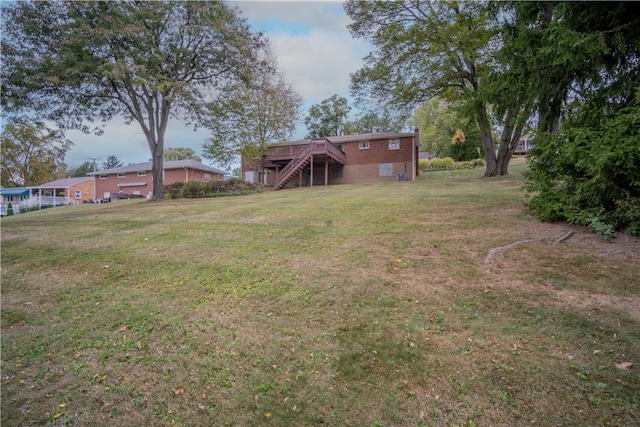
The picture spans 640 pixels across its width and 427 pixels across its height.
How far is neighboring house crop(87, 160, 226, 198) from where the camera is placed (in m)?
35.5

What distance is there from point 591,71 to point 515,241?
362cm

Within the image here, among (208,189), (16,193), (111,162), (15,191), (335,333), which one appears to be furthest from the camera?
(111,162)

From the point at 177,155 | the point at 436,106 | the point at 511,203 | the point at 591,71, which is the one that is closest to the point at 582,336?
the point at 591,71

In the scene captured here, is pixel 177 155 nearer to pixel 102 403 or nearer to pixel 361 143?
pixel 361 143

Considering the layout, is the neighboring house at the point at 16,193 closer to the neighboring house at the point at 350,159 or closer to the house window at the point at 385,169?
the neighboring house at the point at 350,159

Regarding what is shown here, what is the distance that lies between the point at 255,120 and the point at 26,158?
124 ft

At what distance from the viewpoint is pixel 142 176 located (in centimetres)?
3762

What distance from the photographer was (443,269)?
4.60 meters

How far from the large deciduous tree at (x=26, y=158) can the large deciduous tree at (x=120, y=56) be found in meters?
27.1

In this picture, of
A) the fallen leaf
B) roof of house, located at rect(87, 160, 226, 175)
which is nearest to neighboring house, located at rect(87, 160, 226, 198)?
roof of house, located at rect(87, 160, 226, 175)

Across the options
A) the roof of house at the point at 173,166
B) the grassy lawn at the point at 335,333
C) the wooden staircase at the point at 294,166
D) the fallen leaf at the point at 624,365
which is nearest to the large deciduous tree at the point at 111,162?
the roof of house at the point at 173,166

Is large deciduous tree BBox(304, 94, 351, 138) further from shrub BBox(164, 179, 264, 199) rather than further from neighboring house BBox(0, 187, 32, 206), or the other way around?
neighboring house BBox(0, 187, 32, 206)

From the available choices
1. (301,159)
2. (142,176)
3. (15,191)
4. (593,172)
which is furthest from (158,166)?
(15,191)

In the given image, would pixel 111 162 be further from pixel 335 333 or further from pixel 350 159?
pixel 335 333
